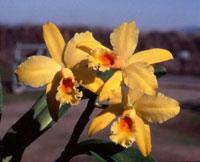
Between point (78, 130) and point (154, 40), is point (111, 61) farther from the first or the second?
point (154, 40)

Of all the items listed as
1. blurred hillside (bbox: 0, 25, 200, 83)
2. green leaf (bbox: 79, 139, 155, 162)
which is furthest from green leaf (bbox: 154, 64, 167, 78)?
blurred hillside (bbox: 0, 25, 200, 83)

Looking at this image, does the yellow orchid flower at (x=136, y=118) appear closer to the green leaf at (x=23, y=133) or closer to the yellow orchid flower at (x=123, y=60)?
the yellow orchid flower at (x=123, y=60)

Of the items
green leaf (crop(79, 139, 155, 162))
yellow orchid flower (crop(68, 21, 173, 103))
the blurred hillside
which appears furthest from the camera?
the blurred hillside

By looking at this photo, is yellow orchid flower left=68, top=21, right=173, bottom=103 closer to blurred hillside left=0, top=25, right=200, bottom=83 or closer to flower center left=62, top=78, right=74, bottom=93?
flower center left=62, top=78, right=74, bottom=93

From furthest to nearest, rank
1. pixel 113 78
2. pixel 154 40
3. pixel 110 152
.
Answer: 1. pixel 154 40
2. pixel 110 152
3. pixel 113 78

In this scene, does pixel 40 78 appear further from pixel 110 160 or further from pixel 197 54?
pixel 197 54

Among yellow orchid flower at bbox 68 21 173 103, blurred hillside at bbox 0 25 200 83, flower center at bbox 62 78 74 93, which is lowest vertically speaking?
blurred hillside at bbox 0 25 200 83

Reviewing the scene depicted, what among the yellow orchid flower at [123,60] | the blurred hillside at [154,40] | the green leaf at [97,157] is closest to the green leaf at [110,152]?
the green leaf at [97,157]

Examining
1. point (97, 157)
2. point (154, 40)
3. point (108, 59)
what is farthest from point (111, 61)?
point (154, 40)
